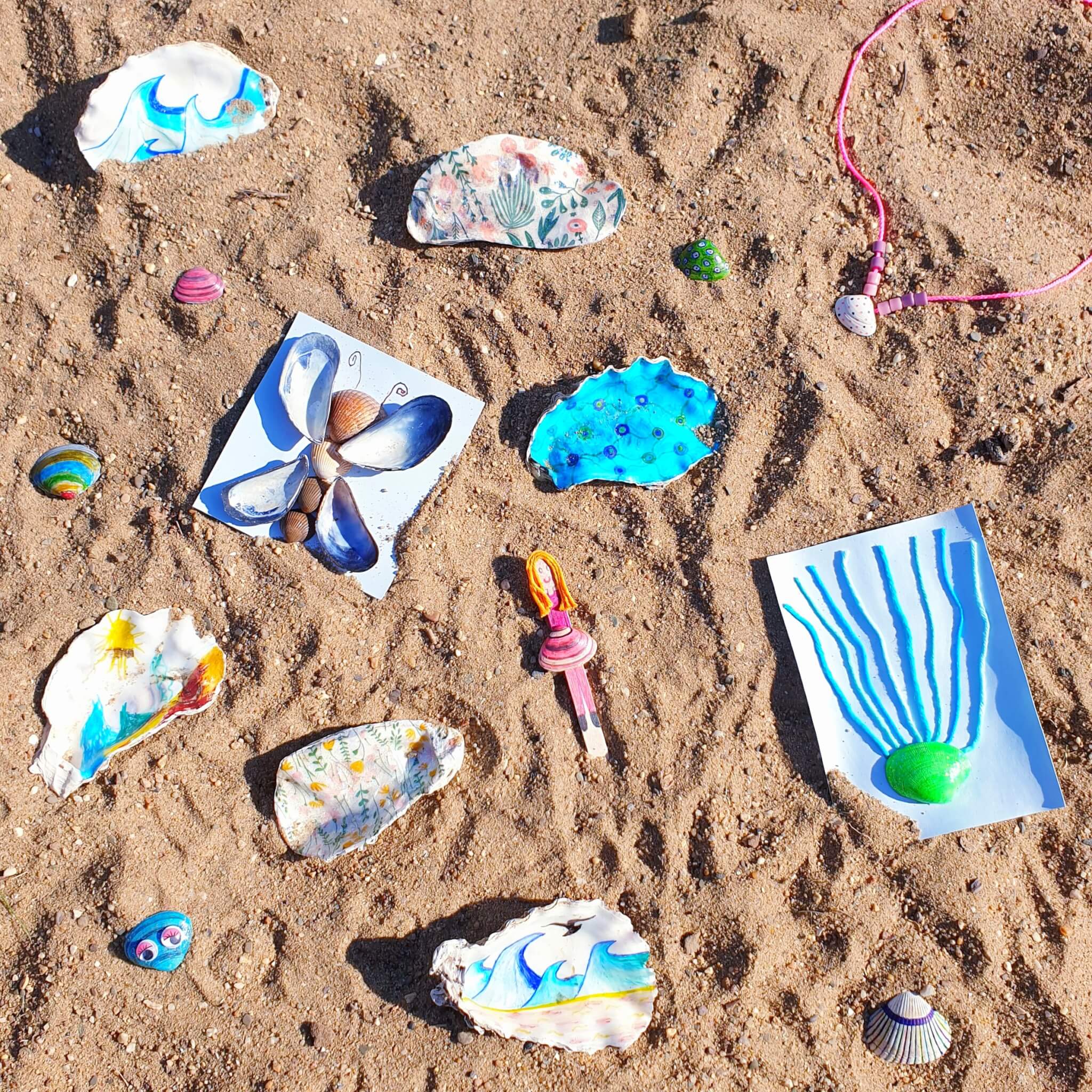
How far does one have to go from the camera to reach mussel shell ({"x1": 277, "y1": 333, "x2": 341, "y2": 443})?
2.17 m

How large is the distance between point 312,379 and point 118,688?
932mm

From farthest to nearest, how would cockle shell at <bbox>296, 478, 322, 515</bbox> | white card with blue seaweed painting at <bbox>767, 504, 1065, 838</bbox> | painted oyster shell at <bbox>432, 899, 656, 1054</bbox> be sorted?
cockle shell at <bbox>296, 478, 322, 515</bbox>, white card with blue seaweed painting at <bbox>767, 504, 1065, 838</bbox>, painted oyster shell at <bbox>432, 899, 656, 1054</bbox>

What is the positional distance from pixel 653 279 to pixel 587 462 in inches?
20.3

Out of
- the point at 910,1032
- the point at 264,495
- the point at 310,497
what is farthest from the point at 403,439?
the point at 910,1032

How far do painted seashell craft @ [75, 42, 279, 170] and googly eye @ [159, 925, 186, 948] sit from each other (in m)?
1.94

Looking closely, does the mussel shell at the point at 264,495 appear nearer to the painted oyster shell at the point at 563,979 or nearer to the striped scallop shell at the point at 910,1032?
the painted oyster shell at the point at 563,979

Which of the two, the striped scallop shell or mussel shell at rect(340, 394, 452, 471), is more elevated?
mussel shell at rect(340, 394, 452, 471)

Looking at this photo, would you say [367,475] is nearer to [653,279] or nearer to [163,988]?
[653,279]

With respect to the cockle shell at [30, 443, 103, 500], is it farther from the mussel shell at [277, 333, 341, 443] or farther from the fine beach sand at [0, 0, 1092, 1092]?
the mussel shell at [277, 333, 341, 443]

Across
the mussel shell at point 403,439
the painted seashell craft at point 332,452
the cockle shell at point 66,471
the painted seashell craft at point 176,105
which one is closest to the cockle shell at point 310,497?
the painted seashell craft at point 332,452

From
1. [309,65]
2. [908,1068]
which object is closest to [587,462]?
[309,65]

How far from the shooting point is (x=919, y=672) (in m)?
2.11

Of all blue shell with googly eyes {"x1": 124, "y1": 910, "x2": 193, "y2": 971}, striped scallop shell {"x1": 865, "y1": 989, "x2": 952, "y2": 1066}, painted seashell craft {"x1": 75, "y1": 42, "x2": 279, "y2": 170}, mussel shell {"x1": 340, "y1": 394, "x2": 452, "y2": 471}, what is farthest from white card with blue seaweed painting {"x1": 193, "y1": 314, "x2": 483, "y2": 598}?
striped scallop shell {"x1": 865, "y1": 989, "x2": 952, "y2": 1066}

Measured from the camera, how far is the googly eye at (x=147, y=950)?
198cm
